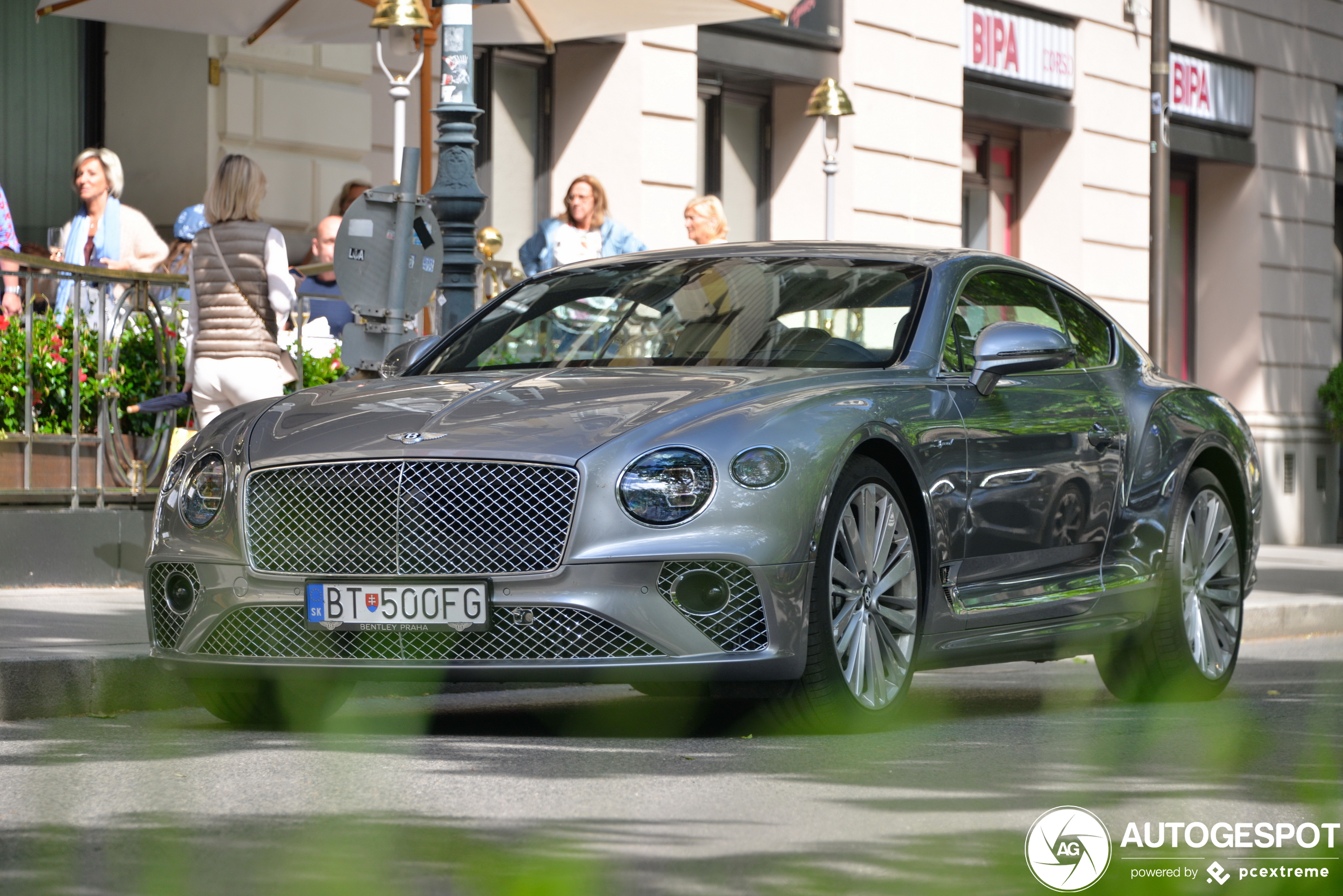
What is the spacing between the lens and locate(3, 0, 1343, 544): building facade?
46.5 ft

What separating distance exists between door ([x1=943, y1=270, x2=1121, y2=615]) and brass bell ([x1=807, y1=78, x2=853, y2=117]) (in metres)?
7.76

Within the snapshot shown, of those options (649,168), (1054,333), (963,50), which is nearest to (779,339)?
(1054,333)

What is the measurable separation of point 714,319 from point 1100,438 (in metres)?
1.38

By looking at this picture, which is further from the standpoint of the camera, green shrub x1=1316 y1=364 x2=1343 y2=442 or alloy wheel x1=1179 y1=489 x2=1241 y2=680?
green shrub x1=1316 y1=364 x2=1343 y2=442

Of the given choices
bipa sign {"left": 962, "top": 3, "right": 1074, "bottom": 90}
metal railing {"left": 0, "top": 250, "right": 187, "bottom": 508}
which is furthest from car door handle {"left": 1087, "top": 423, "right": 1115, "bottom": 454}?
bipa sign {"left": 962, "top": 3, "right": 1074, "bottom": 90}

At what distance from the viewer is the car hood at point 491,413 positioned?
5902 mm

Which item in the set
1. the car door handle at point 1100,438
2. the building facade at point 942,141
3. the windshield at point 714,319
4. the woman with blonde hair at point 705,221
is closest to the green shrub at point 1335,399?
the building facade at point 942,141

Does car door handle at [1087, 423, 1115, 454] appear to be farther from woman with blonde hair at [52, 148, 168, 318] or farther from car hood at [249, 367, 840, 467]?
woman with blonde hair at [52, 148, 168, 318]

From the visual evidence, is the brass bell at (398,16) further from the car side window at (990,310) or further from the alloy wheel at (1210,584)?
the alloy wheel at (1210,584)

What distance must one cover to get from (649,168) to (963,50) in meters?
4.63

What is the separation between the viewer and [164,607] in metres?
6.39

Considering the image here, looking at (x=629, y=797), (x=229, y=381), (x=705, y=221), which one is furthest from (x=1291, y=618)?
(x=629, y=797)

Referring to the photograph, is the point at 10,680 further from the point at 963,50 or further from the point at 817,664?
the point at 963,50

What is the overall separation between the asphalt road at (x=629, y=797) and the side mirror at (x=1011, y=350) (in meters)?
1.07
